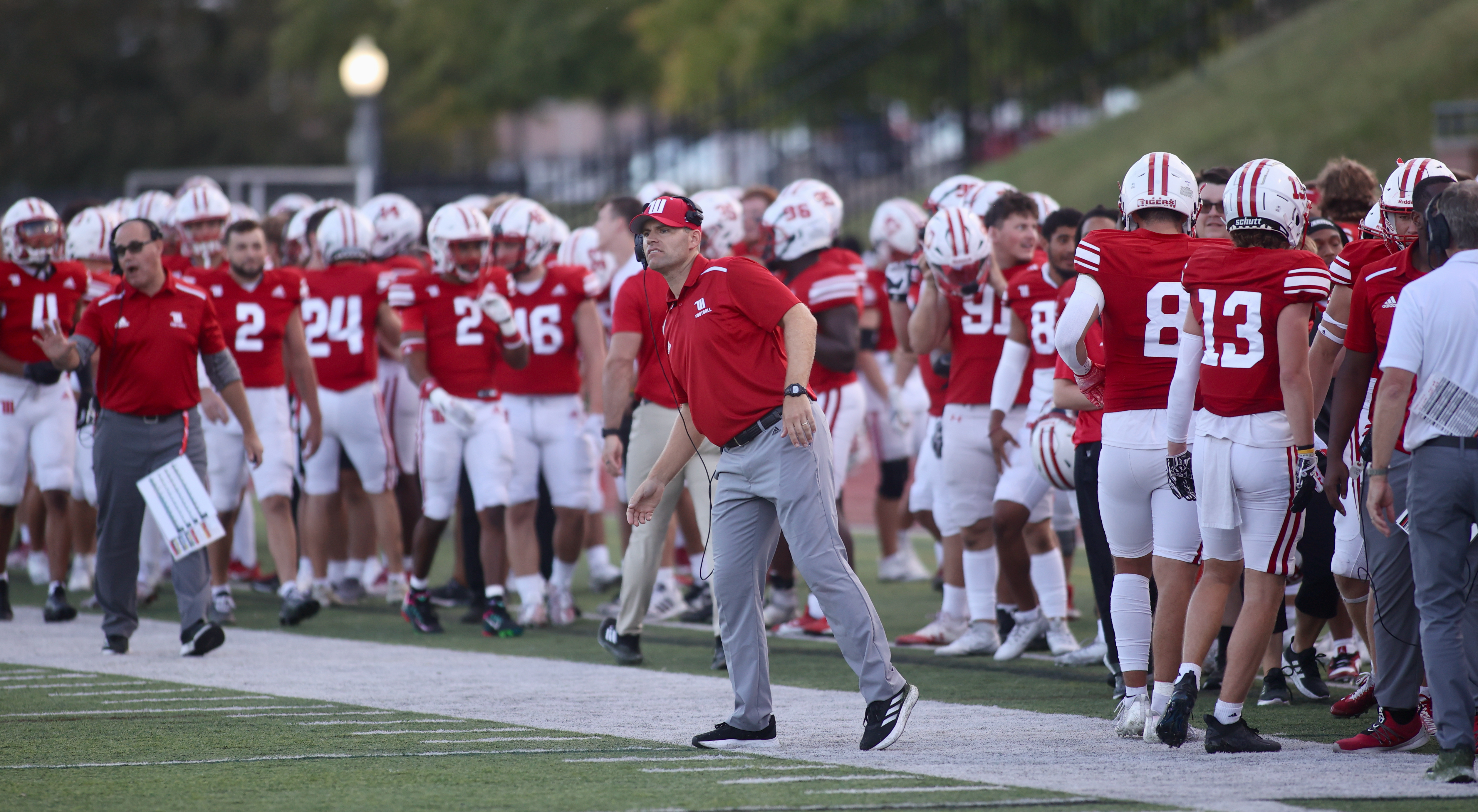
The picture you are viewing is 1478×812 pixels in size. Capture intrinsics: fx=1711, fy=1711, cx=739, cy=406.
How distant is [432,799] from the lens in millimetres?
5590

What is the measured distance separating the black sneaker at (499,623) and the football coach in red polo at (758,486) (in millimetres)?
3511

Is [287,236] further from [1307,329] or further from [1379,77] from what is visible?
[1379,77]

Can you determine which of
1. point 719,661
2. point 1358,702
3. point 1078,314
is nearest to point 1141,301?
point 1078,314

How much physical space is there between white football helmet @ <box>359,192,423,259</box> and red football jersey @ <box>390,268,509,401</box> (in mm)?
1726

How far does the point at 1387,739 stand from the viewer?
6.23 m

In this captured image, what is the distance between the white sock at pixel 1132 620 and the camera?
6715 mm

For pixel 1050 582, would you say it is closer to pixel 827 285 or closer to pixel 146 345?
pixel 827 285

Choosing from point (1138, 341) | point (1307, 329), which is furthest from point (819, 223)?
point (1307, 329)

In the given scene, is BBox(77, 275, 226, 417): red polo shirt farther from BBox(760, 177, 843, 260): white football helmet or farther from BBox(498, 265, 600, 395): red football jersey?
BBox(760, 177, 843, 260): white football helmet

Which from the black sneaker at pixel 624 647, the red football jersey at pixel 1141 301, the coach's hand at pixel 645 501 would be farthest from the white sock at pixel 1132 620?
the black sneaker at pixel 624 647

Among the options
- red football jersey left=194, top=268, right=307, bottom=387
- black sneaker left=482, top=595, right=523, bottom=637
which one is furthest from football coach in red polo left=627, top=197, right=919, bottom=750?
red football jersey left=194, top=268, right=307, bottom=387

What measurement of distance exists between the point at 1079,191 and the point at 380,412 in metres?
9.07

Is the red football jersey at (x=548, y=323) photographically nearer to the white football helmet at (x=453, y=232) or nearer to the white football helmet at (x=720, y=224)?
the white football helmet at (x=453, y=232)

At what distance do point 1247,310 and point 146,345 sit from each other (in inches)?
224
